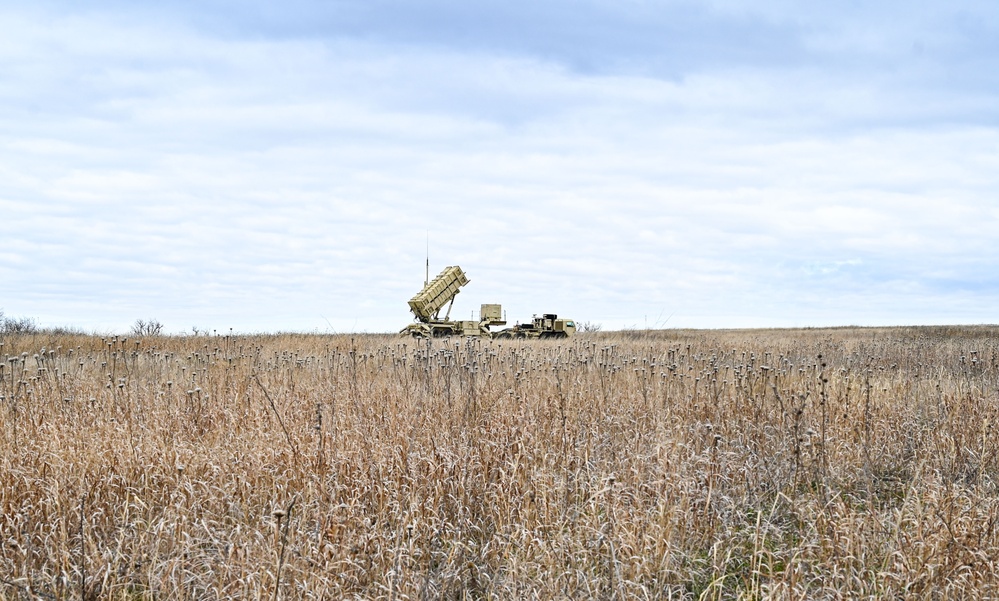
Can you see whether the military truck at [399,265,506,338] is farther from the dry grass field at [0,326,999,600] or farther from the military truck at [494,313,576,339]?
the dry grass field at [0,326,999,600]

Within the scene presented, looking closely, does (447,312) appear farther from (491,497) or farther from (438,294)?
(491,497)

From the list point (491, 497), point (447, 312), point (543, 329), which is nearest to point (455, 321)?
point (447, 312)

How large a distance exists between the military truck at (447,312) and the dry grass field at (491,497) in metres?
16.9

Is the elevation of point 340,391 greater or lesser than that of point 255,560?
greater

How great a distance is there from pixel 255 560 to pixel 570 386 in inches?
208

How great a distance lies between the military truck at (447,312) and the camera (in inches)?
1002

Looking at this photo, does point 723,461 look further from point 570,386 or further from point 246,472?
point 246,472

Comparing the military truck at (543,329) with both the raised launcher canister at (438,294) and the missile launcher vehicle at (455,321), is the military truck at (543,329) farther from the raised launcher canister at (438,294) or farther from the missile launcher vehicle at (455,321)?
the raised launcher canister at (438,294)

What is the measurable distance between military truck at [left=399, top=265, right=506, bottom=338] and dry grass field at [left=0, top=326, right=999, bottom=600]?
16.9 m

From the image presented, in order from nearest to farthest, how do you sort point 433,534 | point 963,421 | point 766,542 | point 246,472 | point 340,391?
point 433,534
point 766,542
point 246,472
point 963,421
point 340,391

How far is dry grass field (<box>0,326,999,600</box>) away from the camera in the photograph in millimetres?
3844

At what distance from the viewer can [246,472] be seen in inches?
211

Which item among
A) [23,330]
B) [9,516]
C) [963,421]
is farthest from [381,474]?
[23,330]

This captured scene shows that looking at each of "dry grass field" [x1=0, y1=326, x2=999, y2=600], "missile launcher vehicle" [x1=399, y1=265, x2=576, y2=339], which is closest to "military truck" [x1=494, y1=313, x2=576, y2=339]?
"missile launcher vehicle" [x1=399, y1=265, x2=576, y2=339]
